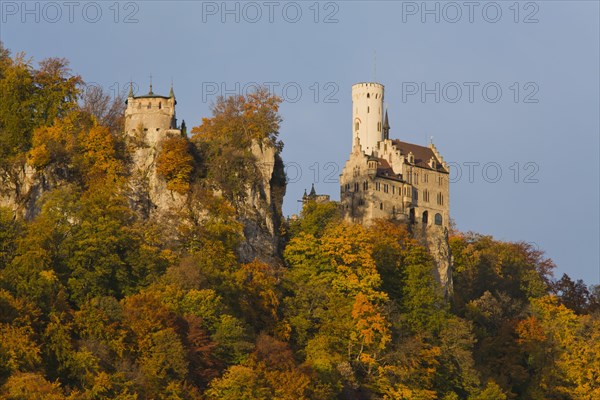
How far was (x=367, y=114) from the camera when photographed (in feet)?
442

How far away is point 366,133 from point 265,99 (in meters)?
25.3

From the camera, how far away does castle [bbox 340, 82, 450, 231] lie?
122938 millimetres

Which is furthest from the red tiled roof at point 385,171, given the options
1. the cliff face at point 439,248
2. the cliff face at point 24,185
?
the cliff face at point 24,185

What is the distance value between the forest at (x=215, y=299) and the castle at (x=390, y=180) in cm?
711

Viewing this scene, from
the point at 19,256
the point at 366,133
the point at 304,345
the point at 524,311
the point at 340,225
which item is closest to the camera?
the point at 19,256

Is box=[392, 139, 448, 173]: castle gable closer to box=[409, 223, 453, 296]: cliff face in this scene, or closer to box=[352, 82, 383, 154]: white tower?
box=[352, 82, 383, 154]: white tower

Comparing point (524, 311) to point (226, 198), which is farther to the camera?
point (524, 311)

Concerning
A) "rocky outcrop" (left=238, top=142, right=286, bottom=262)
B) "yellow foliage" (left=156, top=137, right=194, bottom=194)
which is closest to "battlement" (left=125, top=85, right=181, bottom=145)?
"yellow foliage" (left=156, top=137, right=194, bottom=194)

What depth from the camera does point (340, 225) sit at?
352 feet

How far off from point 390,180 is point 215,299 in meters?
35.7

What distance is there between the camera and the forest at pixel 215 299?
85.2m

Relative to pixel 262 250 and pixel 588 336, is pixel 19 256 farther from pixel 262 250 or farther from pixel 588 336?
pixel 588 336

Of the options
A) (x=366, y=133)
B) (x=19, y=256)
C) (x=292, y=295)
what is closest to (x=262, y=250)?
(x=292, y=295)

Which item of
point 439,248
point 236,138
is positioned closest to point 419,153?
point 439,248
